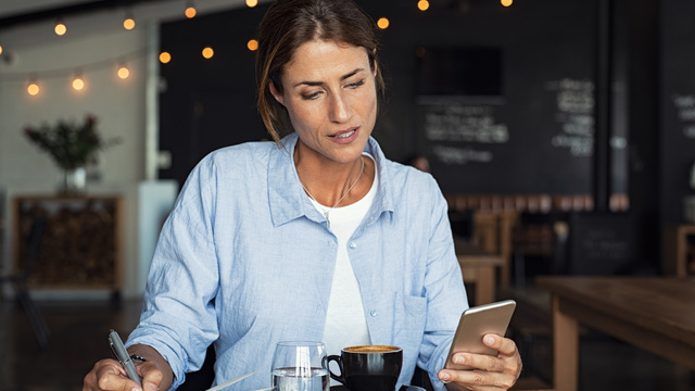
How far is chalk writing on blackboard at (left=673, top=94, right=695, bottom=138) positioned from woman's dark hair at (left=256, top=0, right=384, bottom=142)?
6548 mm

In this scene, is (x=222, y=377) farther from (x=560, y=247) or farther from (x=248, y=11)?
(x=248, y=11)

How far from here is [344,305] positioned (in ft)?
6.40

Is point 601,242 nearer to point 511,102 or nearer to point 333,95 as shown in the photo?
point 511,102

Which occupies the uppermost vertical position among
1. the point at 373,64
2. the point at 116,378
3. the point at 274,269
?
the point at 373,64

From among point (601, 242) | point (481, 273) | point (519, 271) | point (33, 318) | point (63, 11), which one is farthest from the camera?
point (519, 271)

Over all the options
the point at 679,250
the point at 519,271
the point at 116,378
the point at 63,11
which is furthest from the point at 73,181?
the point at 116,378

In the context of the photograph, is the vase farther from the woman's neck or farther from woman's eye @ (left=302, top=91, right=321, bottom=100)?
woman's eye @ (left=302, top=91, right=321, bottom=100)

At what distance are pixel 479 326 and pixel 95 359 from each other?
15.6 ft

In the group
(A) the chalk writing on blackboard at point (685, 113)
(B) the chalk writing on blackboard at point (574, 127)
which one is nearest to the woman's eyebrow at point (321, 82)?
(A) the chalk writing on blackboard at point (685, 113)

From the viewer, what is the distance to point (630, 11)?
8.23 metres

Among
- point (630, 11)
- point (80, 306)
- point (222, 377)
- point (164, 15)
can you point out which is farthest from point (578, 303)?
point (164, 15)

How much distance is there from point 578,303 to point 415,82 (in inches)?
339

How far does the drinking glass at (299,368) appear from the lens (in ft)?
4.50

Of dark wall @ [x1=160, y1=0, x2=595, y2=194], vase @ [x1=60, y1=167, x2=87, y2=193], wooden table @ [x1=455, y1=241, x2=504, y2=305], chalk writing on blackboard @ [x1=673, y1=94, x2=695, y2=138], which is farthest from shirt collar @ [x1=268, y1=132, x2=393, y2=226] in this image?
dark wall @ [x1=160, y1=0, x2=595, y2=194]
